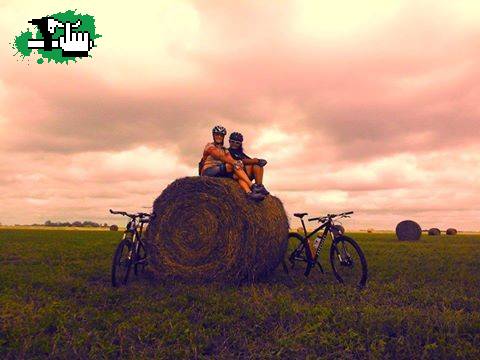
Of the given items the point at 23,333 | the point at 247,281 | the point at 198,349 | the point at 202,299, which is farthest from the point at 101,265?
the point at 198,349

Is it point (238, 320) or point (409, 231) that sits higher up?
point (409, 231)

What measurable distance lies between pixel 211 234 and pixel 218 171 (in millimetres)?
1439

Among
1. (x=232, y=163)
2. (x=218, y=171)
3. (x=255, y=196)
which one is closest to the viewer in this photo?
(x=255, y=196)

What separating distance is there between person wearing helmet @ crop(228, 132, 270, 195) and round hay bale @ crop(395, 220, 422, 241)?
26.2 m

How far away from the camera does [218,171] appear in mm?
10031

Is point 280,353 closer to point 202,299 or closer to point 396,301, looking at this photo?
point 202,299

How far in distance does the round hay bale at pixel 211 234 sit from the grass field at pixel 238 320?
1.67 feet

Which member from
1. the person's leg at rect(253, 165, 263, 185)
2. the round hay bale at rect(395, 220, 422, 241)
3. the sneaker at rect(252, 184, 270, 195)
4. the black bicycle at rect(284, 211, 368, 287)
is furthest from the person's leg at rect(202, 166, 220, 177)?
the round hay bale at rect(395, 220, 422, 241)

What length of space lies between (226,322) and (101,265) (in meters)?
6.98

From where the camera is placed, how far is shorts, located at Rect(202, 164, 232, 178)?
32.8 feet

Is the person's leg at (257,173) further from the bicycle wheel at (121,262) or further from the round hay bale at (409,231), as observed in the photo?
the round hay bale at (409,231)

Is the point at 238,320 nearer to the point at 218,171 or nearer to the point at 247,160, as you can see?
the point at 218,171

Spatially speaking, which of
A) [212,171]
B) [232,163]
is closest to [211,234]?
[212,171]

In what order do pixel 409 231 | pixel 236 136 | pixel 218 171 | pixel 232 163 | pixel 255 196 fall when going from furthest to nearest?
pixel 409 231 → pixel 236 136 → pixel 218 171 → pixel 232 163 → pixel 255 196
